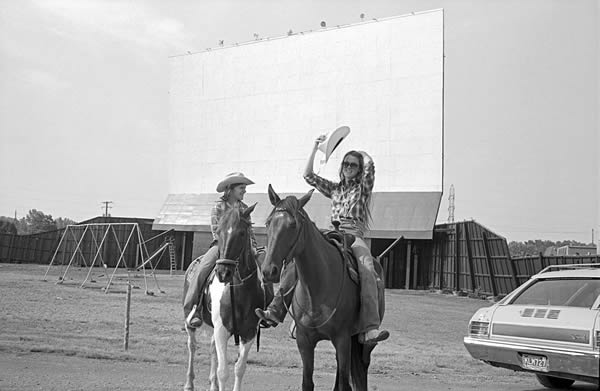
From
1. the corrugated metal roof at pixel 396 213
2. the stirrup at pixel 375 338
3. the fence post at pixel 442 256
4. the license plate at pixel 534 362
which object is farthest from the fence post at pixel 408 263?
the stirrup at pixel 375 338

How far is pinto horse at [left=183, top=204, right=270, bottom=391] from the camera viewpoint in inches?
249

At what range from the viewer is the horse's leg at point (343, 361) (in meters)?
5.56

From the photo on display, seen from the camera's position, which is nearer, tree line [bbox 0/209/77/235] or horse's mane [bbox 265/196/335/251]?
horse's mane [bbox 265/196/335/251]

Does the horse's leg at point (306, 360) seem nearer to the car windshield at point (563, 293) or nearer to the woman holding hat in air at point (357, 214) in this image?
the woman holding hat in air at point (357, 214)

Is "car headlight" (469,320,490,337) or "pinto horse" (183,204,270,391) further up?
"pinto horse" (183,204,270,391)

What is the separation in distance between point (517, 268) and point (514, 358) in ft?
56.7

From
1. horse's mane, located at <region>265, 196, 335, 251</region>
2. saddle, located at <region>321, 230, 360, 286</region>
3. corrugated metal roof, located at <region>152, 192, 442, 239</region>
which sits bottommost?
saddle, located at <region>321, 230, 360, 286</region>

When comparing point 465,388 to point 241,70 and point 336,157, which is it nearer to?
point 336,157

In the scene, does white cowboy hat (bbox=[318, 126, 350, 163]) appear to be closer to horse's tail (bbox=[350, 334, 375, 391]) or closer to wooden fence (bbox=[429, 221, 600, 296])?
horse's tail (bbox=[350, 334, 375, 391])

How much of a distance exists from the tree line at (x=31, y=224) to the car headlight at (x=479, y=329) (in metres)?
54.0

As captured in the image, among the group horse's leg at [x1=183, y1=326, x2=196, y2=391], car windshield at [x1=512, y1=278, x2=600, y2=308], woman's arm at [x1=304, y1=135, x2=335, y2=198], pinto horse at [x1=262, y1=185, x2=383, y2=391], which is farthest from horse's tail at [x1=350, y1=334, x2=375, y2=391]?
car windshield at [x1=512, y1=278, x2=600, y2=308]

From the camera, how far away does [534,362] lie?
26.2ft

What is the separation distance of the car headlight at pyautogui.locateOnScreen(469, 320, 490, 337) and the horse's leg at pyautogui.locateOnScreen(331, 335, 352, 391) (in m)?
3.76

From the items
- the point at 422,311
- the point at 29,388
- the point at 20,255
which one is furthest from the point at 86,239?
the point at 29,388
